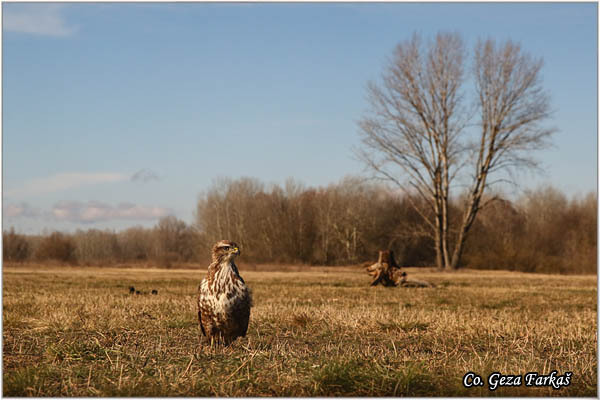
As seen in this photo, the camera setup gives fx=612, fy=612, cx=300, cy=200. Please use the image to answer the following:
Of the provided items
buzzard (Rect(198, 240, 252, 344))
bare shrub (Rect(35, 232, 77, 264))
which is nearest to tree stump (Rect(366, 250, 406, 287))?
buzzard (Rect(198, 240, 252, 344))

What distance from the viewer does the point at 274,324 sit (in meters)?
9.89

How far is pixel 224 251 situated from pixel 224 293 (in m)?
0.47

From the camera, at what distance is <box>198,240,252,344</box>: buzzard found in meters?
6.86

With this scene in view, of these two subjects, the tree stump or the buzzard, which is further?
the tree stump

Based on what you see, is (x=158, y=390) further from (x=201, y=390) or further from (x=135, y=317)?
(x=135, y=317)

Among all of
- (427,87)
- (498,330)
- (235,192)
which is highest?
(427,87)

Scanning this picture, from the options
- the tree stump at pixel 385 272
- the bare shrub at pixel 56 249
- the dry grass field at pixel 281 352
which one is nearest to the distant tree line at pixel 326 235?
the bare shrub at pixel 56 249

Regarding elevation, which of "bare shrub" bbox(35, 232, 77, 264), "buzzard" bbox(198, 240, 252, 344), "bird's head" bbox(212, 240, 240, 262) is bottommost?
"bare shrub" bbox(35, 232, 77, 264)

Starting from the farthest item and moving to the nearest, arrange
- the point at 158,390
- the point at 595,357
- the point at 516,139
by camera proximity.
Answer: the point at 516,139
the point at 595,357
the point at 158,390

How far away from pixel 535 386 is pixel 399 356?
5.22 feet

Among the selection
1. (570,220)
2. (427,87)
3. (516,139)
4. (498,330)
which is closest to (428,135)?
(427,87)

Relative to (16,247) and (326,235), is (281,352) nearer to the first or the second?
(16,247)

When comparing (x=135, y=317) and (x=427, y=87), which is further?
(x=427, y=87)

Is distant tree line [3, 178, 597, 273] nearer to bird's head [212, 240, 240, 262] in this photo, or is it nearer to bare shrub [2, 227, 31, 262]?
bare shrub [2, 227, 31, 262]
